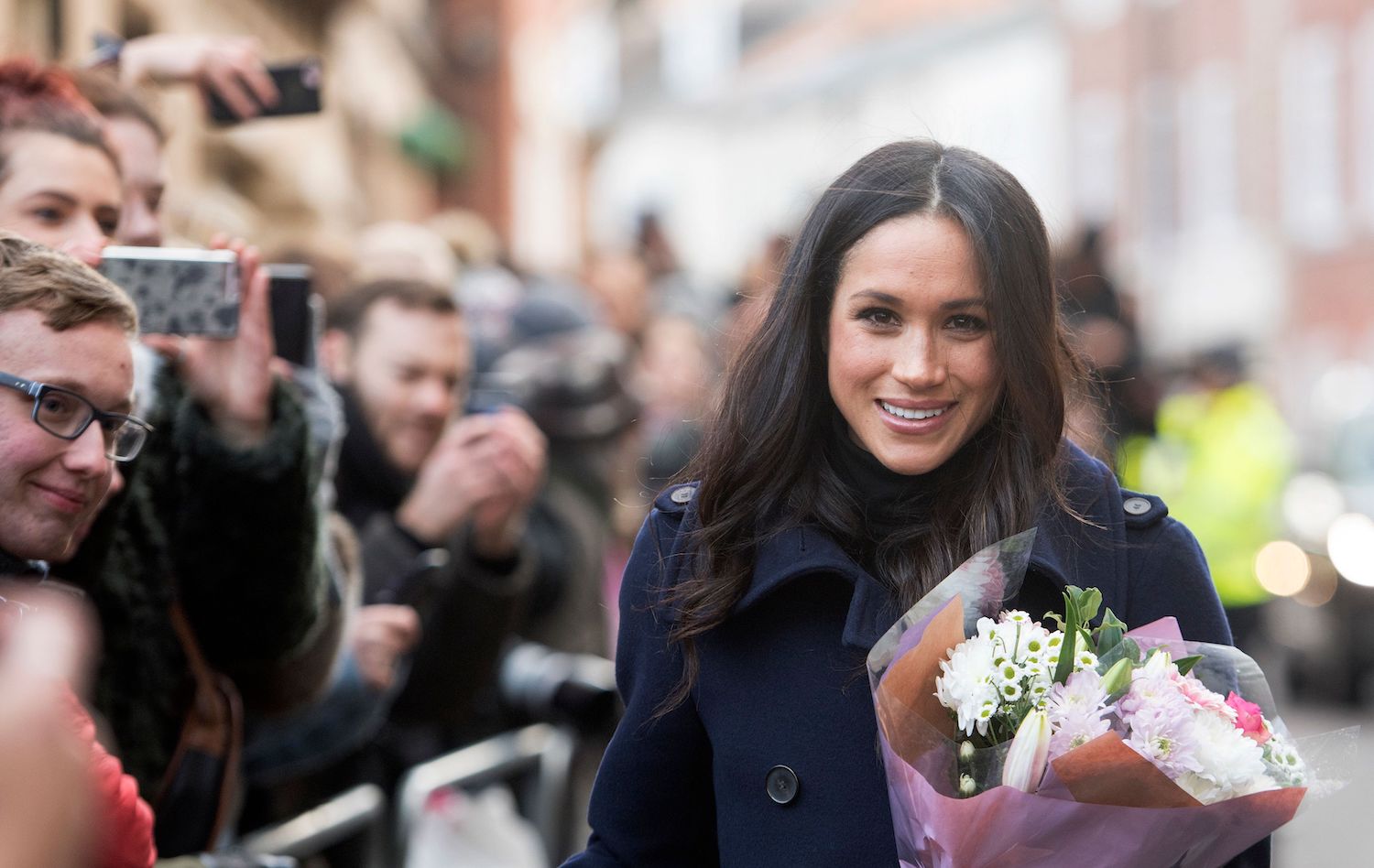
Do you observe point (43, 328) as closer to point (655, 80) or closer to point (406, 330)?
point (406, 330)

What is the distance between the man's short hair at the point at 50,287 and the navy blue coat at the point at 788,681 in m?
0.90

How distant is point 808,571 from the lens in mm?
2713

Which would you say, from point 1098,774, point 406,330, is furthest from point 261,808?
point 1098,774

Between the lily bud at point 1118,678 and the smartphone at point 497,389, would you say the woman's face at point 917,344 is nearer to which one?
the lily bud at point 1118,678

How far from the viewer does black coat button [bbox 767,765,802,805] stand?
2691 mm

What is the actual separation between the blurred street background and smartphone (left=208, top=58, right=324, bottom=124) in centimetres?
15

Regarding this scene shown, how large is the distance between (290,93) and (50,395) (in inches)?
66.8

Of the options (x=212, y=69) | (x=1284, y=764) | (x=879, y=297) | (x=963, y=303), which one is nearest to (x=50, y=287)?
(x=879, y=297)

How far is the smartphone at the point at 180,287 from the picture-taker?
3102mm

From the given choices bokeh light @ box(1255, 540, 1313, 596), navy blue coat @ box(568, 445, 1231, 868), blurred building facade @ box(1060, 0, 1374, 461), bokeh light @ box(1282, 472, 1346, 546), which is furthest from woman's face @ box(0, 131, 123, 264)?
blurred building facade @ box(1060, 0, 1374, 461)

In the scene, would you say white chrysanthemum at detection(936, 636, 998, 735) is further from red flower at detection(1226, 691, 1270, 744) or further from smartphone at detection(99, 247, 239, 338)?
smartphone at detection(99, 247, 239, 338)

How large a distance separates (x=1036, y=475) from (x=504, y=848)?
2.61 m

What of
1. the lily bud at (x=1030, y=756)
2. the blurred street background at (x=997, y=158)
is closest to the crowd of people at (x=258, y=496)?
the blurred street background at (x=997, y=158)

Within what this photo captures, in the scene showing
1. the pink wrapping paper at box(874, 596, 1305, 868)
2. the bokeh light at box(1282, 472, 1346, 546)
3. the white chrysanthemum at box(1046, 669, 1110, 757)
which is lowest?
the bokeh light at box(1282, 472, 1346, 546)
